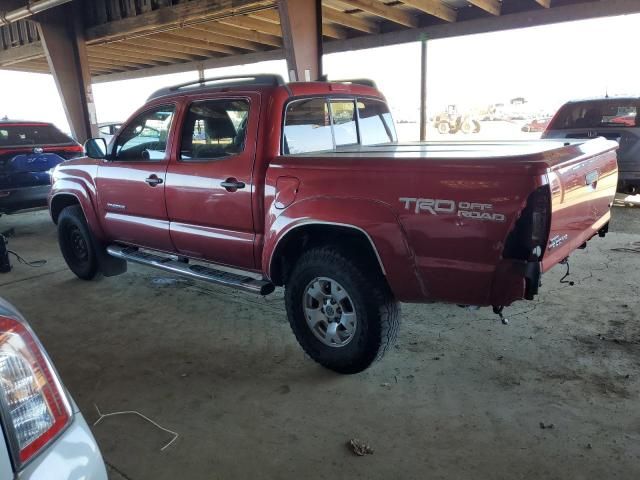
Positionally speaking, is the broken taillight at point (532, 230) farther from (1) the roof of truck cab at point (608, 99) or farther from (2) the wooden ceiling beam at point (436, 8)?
(2) the wooden ceiling beam at point (436, 8)

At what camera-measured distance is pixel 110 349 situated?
3.70 meters

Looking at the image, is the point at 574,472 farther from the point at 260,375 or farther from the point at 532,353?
the point at 260,375

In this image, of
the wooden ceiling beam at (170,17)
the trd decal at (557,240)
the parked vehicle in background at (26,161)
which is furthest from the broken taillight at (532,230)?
the parked vehicle in background at (26,161)

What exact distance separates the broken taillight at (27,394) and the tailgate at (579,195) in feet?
7.28

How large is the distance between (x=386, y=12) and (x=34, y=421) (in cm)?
993

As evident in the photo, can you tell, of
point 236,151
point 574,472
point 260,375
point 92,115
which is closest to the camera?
point 574,472

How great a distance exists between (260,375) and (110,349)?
4.25 ft

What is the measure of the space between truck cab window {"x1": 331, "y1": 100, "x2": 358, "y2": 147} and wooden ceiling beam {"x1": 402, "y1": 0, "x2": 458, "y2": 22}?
5.71 meters

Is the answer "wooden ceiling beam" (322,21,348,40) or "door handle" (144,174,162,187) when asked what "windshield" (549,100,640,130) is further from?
"door handle" (144,174,162,187)

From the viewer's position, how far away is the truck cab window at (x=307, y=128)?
11.5 ft

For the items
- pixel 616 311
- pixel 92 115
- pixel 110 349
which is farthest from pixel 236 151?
pixel 92 115

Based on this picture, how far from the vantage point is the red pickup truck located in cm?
244

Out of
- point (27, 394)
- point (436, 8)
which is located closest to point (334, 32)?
point (436, 8)

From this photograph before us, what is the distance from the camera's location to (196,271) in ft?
13.0
